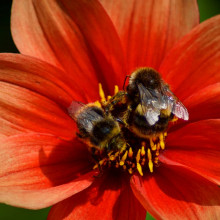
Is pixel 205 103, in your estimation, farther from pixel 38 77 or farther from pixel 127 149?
pixel 38 77

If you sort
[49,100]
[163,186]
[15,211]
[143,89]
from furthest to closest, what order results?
[15,211]
[49,100]
[163,186]
[143,89]

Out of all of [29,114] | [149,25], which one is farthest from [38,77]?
[149,25]

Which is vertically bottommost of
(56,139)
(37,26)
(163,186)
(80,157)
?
(163,186)

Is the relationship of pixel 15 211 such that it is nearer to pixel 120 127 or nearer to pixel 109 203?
pixel 109 203

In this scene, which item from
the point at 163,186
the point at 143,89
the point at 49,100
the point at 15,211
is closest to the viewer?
the point at 143,89

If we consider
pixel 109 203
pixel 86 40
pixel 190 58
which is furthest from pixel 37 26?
pixel 109 203

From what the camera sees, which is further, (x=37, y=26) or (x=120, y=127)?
(x=37, y=26)
